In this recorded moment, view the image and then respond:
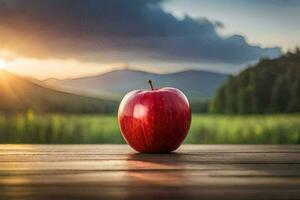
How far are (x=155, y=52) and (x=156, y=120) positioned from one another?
2.73ft

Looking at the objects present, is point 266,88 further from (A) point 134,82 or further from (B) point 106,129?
(B) point 106,129

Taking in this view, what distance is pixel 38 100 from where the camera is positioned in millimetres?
2496

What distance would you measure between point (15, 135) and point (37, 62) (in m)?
0.38

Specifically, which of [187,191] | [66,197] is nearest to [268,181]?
[187,191]

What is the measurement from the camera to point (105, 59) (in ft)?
8.41

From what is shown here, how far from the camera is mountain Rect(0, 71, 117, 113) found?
240 centimetres

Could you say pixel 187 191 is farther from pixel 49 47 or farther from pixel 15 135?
pixel 49 47

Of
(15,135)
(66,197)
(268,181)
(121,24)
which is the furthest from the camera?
(121,24)

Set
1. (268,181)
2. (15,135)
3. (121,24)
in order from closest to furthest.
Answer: (268,181)
(15,135)
(121,24)

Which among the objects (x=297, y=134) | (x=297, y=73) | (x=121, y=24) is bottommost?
(x=297, y=134)

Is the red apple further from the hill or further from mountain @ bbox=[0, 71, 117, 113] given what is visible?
the hill

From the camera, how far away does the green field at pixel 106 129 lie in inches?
89.7

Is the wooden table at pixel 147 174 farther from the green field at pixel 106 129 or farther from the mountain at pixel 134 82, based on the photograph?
the mountain at pixel 134 82

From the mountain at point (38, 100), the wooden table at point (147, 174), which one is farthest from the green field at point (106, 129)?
the wooden table at point (147, 174)
